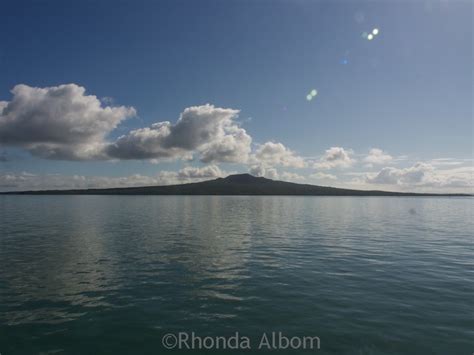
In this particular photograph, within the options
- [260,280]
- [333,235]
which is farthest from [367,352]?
[333,235]

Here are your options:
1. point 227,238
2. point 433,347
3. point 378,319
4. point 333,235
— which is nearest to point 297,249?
point 227,238

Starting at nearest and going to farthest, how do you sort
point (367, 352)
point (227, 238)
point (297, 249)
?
point (367, 352), point (297, 249), point (227, 238)

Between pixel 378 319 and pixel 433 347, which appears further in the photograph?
pixel 378 319

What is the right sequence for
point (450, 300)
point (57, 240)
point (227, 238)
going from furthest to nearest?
point (227, 238) → point (57, 240) → point (450, 300)

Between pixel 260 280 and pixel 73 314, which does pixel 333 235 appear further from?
pixel 73 314

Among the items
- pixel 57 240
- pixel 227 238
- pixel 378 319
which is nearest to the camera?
pixel 378 319

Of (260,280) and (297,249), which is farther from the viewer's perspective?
(297,249)

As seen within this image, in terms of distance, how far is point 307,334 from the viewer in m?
16.7

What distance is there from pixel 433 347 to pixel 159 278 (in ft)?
63.2

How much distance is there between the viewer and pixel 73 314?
19047mm

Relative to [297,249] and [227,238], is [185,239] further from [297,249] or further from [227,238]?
[297,249]

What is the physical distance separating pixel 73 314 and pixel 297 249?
27.6 metres

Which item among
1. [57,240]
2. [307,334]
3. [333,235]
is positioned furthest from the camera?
[333,235]

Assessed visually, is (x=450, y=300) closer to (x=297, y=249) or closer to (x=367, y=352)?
(x=367, y=352)
